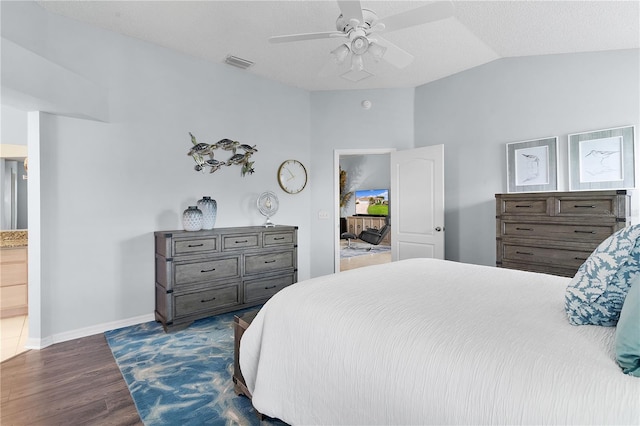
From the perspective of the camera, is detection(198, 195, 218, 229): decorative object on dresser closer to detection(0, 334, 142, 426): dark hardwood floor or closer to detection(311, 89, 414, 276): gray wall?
detection(0, 334, 142, 426): dark hardwood floor

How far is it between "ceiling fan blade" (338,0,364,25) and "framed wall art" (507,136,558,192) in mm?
2521

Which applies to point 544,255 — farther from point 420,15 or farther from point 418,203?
point 420,15

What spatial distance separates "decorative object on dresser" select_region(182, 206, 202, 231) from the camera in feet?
11.0

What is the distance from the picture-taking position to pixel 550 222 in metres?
A: 2.99

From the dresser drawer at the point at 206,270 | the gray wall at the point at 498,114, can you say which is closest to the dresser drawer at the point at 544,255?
the gray wall at the point at 498,114

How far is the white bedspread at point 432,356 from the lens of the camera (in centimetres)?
81

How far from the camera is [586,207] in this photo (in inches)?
110

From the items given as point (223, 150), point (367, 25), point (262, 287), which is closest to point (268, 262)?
point (262, 287)

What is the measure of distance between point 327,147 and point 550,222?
2.91m

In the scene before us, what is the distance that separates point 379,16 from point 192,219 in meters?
2.64

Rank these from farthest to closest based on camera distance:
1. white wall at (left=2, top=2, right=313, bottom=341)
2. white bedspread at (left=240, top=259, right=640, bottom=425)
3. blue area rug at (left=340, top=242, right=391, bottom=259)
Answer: blue area rug at (left=340, top=242, right=391, bottom=259)
white wall at (left=2, top=2, right=313, bottom=341)
white bedspread at (left=240, top=259, right=640, bottom=425)

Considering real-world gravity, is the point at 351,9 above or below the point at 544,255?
above

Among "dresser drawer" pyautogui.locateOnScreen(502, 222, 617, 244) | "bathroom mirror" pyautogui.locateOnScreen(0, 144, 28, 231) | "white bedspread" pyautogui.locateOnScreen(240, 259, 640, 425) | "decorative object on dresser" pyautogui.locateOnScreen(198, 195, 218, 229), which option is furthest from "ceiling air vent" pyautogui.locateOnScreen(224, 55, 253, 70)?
"dresser drawer" pyautogui.locateOnScreen(502, 222, 617, 244)

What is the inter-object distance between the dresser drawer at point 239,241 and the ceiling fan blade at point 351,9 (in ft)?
7.69
